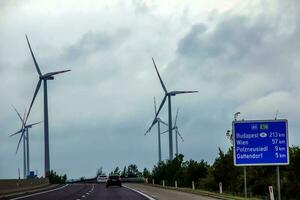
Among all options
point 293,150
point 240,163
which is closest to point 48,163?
point 293,150

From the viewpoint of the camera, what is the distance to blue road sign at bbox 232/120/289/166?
112ft

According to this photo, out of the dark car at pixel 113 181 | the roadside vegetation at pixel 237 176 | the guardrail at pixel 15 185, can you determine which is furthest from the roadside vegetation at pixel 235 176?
the guardrail at pixel 15 185

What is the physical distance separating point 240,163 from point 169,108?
4820 centimetres

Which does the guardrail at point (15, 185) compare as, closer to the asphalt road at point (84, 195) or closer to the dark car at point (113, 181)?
the asphalt road at point (84, 195)

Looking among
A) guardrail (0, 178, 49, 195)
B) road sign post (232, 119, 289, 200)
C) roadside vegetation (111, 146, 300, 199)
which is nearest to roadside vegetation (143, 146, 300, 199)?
roadside vegetation (111, 146, 300, 199)

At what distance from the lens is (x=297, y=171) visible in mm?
57531

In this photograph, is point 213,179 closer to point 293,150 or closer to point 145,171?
point 293,150

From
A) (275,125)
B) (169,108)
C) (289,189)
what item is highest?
(169,108)

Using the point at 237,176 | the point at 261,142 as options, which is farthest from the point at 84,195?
the point at 237,176

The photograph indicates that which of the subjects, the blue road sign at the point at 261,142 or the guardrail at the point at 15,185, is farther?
the guardrail at the point at 15,185

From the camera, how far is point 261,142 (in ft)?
113

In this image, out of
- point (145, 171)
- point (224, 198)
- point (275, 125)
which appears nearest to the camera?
point (275, 125)

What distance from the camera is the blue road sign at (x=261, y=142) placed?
112ft

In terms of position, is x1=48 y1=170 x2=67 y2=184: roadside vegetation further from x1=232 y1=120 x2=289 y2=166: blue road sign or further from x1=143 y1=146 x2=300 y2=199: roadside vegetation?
x1=232 y1=120 x2=289 y2=166: blue road sign
